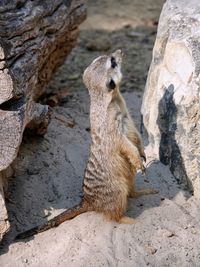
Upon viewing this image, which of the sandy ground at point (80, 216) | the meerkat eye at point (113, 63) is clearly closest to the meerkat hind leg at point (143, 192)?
the sandy ground at point (80, 216)

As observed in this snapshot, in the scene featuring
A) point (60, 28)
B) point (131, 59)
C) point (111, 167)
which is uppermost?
point (60, 28)

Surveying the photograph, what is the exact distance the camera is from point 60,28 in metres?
3.86

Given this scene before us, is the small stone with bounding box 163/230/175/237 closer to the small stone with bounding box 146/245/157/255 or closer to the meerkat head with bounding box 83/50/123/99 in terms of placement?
the small stone with bounding box 146/245/157/255

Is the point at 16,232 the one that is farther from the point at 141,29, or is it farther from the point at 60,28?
the point at 141,29

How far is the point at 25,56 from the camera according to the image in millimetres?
3275

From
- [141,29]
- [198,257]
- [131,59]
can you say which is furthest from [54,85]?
[198,257]

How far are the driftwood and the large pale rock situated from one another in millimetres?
644

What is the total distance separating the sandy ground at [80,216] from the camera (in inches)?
120

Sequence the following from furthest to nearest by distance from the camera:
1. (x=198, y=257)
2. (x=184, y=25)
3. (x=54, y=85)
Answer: (x=54, y=85)
(x=184, y=25)
(x=198, y=257)

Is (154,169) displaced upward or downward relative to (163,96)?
downward

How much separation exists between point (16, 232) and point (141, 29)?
3173 mm

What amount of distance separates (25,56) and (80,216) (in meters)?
0.87

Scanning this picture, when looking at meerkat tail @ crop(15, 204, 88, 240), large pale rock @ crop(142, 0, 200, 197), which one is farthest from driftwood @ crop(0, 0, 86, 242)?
large pale rock @ crop(142, 0, 200, 197)

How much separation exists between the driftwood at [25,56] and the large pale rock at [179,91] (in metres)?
0.64
